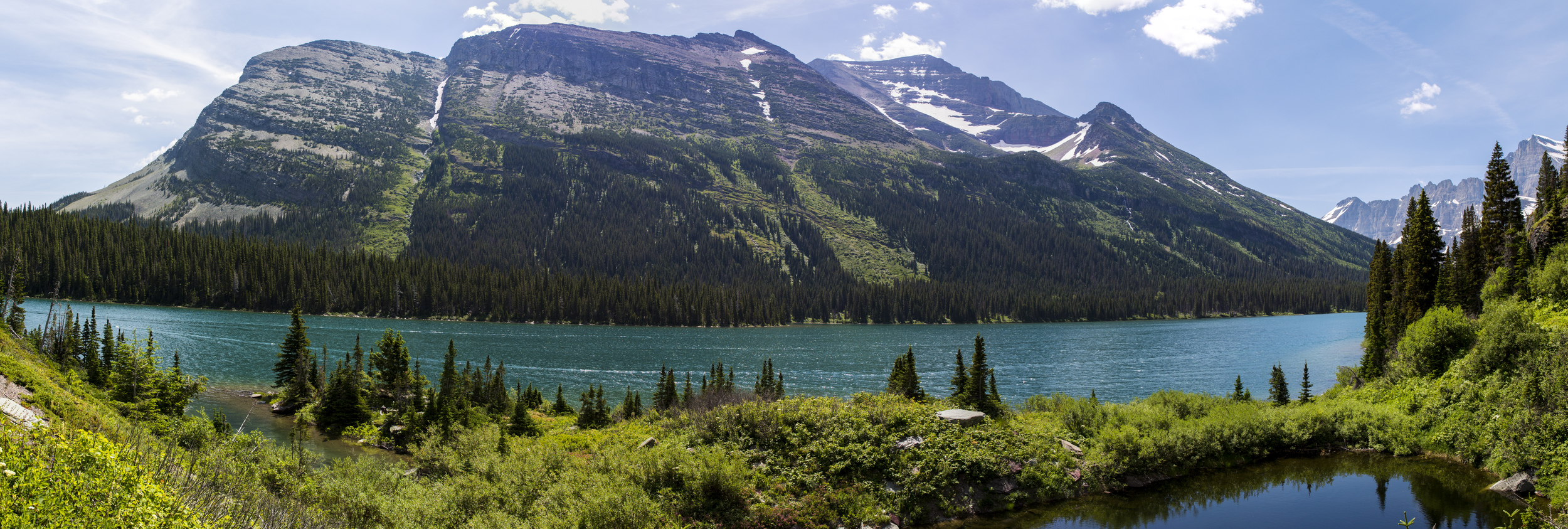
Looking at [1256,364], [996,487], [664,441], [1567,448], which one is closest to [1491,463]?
[1567,448]

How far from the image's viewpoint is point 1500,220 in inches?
1984

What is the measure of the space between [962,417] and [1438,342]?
32286 mm

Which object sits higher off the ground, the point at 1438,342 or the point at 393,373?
the point at 1438,342

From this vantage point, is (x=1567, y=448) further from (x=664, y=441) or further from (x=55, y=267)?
(x=55, y=267)

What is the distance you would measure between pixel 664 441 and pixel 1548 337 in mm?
43081

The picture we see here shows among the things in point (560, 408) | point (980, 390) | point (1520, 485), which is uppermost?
point (980, 390)

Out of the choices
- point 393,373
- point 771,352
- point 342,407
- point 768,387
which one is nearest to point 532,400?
point 393,373

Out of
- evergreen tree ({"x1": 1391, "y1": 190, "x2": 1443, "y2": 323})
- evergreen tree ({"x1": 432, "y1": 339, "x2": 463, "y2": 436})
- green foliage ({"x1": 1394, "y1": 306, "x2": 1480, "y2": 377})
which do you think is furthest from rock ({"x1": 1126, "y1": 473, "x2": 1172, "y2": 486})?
evergreen tree ({"x1": 1391, "y1": 190, "x2": 1443, "y2": 323})

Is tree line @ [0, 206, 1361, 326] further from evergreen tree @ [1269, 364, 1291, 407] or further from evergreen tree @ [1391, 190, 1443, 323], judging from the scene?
evergreen tree @ [1391, 190, 1443, 323]

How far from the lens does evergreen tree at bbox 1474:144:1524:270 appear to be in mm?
48656

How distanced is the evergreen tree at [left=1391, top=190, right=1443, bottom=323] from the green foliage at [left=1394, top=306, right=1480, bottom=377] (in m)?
11.0

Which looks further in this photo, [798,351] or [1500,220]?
[798,351]

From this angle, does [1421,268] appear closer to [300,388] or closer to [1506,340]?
[1506,340]

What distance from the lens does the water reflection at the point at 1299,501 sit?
29.1m
